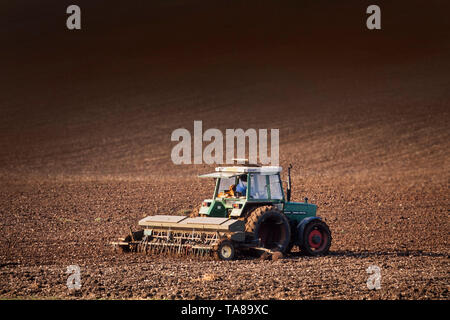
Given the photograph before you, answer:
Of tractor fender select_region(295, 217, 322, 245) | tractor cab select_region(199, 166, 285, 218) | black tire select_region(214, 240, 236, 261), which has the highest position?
tractor cab select_region(199, 166, 285, 218)

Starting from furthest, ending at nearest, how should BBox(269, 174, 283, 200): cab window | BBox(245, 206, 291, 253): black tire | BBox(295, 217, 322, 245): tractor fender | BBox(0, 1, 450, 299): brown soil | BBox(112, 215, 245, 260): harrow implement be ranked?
BBox(269, 174, 283, 200): cab window → BBox(295, 217, 322, 245): tractor fender → BBox(245, 206, 291, 253): black tire → BBox(112, 215, 245, 260): harrow implement → BBox(0, 1, 450, 299): brown soil

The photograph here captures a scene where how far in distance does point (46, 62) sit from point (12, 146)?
61.3 feet

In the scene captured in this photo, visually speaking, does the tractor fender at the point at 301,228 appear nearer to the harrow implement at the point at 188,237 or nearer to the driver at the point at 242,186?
the driver at the point at 242,186

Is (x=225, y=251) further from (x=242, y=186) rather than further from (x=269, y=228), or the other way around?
(x=242, y=186)

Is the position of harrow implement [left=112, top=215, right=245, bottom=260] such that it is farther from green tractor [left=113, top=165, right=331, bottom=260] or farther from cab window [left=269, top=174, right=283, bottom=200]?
cab window [left=269, top=174, right=283, bottom=200]

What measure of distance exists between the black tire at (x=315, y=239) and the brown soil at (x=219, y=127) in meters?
0.51

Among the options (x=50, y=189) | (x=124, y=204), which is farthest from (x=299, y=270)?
(x=50, y=189)

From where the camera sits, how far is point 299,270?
1444 cm

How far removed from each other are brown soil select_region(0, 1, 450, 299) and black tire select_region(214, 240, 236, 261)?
0.31 meters

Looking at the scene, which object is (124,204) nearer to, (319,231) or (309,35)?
(319,231)

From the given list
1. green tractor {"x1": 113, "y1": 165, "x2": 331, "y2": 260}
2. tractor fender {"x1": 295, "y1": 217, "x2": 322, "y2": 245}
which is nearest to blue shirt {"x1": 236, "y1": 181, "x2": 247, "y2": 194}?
green tractor {"x1": 113, "y1": 165, "x2": 331, "y2": 260}

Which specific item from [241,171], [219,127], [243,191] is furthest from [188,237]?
[219,127]

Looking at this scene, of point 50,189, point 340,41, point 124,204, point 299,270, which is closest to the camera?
point 299,270

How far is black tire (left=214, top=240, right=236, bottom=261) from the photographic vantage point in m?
15.7
